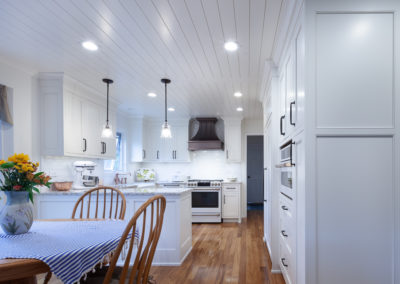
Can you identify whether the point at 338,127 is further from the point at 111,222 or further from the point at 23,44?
the point at 23,44

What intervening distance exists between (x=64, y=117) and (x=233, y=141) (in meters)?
3.94

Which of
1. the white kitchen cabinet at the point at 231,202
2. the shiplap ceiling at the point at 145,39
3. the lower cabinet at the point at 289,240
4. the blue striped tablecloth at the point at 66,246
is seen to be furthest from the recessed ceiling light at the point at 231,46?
the white kitchen cabinet at the point at 231,202

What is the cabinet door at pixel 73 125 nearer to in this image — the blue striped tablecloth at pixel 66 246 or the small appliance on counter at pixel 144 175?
the blue striped tablecloth at pixel 66 246

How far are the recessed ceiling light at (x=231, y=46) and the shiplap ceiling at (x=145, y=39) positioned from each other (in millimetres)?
48

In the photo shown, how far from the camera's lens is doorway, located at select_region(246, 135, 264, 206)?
354 inches

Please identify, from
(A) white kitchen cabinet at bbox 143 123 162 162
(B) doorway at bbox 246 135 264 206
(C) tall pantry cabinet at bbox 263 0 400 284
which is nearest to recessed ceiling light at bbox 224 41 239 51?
(C) tall pantry cabinet at bbox 263 0 400 284

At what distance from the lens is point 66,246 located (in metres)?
1.47

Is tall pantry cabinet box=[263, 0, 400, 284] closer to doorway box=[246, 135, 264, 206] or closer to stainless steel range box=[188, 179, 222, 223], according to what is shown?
→ stainless steel range box=[188, 179, 222, 223]

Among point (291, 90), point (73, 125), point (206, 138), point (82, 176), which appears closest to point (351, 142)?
point (291, 90)

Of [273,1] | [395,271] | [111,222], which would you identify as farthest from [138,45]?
[395,271]

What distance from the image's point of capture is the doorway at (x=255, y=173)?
29.5 ft

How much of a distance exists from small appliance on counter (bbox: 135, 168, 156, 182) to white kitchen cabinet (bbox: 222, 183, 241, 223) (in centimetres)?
168

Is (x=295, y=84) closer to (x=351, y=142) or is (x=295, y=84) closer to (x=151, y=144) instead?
(x=351, y=142)

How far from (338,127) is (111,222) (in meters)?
1.59
